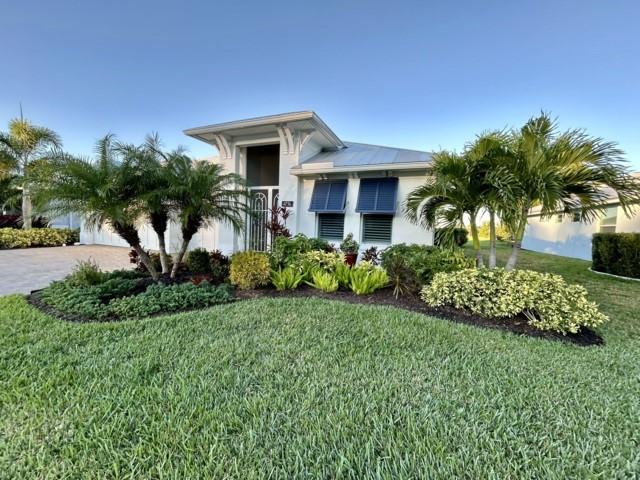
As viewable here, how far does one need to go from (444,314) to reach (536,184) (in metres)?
2.92

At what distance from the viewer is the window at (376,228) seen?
926 centimetres

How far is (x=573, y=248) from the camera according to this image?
1686 centimetres

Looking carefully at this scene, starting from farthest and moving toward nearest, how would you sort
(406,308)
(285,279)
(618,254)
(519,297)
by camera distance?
1. (618,254)
2. (285,279)
3. (406,308)
4. (519,297)

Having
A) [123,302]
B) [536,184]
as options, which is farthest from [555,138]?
[123,302]

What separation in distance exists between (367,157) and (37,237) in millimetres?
18793

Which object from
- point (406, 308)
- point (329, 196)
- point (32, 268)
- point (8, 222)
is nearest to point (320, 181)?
point (329, 196)

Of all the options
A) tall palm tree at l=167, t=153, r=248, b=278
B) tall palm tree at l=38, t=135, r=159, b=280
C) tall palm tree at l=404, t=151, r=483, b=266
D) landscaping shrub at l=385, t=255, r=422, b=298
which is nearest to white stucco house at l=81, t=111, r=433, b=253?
tall palm tree at l=167, t=153, r=248, b=278

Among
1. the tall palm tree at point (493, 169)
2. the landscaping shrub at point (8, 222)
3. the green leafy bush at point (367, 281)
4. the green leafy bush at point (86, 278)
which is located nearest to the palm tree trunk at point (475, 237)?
the tall palm tree at point (493, 169)

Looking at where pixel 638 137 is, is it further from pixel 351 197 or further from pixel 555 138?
pixel 351 197

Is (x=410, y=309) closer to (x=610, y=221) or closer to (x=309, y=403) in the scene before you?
(x=309, y=403)

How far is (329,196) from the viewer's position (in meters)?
9.66

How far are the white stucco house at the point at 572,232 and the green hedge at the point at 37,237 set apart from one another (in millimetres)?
26065

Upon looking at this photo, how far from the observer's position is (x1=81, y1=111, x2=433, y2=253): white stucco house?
29.1 feet

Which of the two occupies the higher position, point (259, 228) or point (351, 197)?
point (351, 197)
